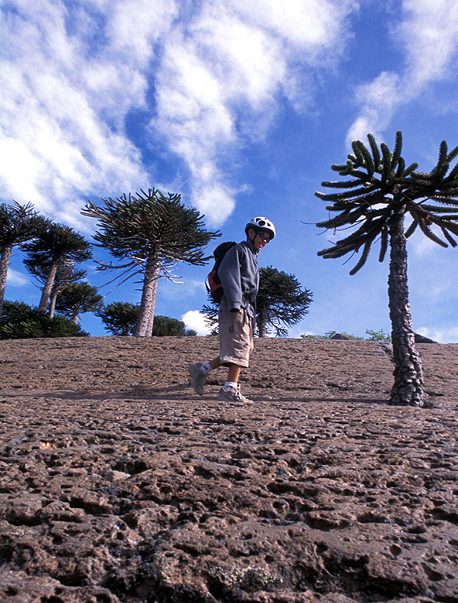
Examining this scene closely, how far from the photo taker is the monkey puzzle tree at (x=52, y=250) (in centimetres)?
1811

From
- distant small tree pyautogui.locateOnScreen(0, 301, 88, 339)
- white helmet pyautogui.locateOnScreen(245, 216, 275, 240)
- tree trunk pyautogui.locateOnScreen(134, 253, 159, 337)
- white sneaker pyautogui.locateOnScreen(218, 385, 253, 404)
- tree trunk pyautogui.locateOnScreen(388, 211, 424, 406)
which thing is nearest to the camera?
white sneaker pyautogui.locateOnScreen(218, 385, 253, 404)

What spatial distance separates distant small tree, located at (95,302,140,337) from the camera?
19703 mm

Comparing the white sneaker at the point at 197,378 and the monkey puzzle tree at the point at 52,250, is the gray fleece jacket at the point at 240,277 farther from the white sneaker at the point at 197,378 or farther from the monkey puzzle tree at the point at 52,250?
the monkey puzzle tree at the point at 52,250

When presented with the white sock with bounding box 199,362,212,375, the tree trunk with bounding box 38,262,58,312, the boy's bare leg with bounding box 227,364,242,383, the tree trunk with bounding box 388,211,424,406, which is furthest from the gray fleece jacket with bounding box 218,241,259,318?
the tree trunk with bounding box 38,262,58,312

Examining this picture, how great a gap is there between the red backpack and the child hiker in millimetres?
82

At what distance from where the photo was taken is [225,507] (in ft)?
4.32

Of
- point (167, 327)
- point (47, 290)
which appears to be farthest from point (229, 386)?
point (47, 290)

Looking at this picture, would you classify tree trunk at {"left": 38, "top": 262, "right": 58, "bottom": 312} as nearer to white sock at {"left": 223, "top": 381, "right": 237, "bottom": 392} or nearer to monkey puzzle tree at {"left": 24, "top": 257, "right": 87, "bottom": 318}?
monkey puzzle tree at {"left": 24, "top": 257, "right": 87, "bottom": 318}

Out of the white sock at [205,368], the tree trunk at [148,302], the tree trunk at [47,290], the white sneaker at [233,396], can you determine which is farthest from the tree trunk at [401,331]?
the tree trunk at [47,290]

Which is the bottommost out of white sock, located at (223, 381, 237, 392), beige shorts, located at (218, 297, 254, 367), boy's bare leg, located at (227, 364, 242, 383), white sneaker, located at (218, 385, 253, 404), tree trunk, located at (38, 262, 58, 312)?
white sneaker, located at (218, 385, 253, 404)

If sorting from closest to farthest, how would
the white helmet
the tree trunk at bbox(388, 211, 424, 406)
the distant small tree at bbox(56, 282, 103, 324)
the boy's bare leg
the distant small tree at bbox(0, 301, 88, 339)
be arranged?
the boy's bare leg, the white helmet, the tree trunk at bbox(388, 211, 424, 406), the distant small tree at bbox(0, 301, 88, 339), the distant small tree at bbox(56, 282, 103, 324)

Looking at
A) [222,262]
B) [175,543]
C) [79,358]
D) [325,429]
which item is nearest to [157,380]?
[79,358]

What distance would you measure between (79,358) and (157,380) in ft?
6.52

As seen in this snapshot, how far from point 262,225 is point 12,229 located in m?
15.9
